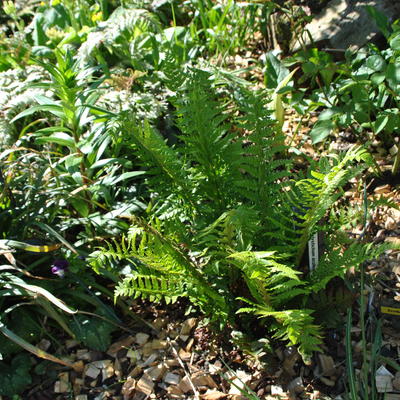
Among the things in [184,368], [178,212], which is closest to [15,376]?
[184,368]

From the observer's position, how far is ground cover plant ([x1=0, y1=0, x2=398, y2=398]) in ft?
5.91

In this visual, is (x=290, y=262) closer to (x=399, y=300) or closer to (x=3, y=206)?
(x=399, y=300)

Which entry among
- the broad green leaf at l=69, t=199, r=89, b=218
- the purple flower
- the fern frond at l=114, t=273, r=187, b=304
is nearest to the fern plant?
the fern frond at l=114, t=273, r=187, b=304

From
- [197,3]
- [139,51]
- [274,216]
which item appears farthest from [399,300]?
[197,3]

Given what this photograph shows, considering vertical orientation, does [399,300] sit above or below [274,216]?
below

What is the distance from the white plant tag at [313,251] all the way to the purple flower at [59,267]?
0.96 m

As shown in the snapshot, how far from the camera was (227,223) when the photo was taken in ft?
5.50

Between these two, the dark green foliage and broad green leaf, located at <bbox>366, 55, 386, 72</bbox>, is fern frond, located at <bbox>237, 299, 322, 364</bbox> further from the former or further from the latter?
broad green leaf, located at <bbox>366, 55, 386, 72</bbox>

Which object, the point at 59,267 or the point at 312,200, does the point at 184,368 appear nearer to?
the point at 59,267

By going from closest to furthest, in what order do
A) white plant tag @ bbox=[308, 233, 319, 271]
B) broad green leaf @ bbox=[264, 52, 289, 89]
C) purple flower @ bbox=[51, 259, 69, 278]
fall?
white plant tag @ bbox=[308, 233, 319, 271] → purple flower @ bbox=[51, 259, 69, 278] → broad green leaf @ bbox=[264, 52, 289, 89]

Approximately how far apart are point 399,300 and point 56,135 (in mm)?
1638

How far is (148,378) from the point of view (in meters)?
2.03

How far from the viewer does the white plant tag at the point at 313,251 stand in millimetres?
1909

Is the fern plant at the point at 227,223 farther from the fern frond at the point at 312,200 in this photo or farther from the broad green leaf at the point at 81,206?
the broad green leaf at the point at 81,206
